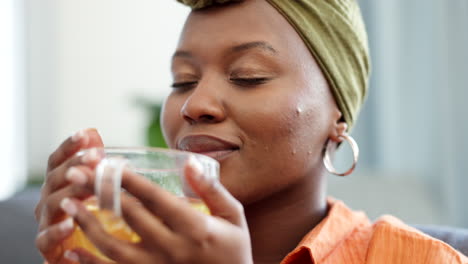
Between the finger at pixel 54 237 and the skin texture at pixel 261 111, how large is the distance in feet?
1.11

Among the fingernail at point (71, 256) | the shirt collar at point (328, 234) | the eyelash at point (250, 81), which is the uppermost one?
the eyelash at point (250, 81)

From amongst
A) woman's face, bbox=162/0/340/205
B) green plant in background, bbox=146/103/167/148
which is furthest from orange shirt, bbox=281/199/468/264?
green plant in background, bbox=146/103/167/148

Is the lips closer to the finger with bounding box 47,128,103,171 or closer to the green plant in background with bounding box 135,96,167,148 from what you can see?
the finger with bounding box 47,128,103,171

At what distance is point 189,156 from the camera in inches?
23.8

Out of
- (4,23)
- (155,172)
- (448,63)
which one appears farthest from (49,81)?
(155,172)

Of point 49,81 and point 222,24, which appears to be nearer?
point 222,24

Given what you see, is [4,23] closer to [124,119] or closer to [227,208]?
[124,119]

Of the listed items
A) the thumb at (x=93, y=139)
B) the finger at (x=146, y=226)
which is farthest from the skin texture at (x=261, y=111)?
the finger at (x=146, y=226)

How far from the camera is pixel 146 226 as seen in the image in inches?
21.7

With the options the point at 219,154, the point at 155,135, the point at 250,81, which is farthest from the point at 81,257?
the point at 155,135

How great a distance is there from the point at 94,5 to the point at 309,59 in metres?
2.04

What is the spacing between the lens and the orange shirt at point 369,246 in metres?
0.91

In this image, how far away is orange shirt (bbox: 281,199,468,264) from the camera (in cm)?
91

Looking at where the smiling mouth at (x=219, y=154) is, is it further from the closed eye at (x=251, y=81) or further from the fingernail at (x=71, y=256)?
the fingernail at (x=71, y=256)
